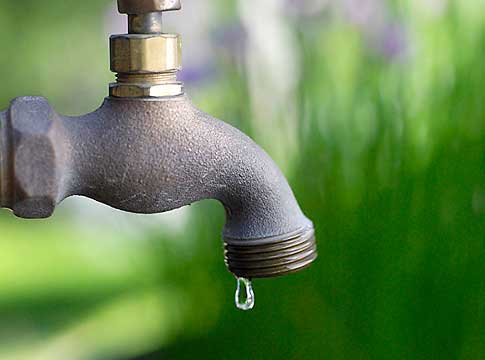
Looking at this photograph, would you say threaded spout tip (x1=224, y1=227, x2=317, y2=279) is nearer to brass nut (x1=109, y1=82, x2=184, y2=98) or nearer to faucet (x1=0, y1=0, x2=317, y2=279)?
faucet (x1=0, y1=0, x2=317, y2=279)

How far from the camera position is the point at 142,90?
54 cm

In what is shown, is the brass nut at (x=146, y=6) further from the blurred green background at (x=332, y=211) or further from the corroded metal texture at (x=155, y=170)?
the blurred green background at (x=332, y=211)

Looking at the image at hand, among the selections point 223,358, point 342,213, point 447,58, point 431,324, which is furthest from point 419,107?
point 223,358

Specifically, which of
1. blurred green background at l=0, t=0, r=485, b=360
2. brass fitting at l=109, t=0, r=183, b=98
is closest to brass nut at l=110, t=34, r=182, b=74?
brass fitting at l=109, t=0, r=183, b=98

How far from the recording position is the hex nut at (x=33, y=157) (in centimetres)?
49

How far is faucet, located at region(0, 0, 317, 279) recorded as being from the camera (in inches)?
19.6

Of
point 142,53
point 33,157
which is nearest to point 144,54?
point 142,53

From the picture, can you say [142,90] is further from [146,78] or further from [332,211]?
[332,211]

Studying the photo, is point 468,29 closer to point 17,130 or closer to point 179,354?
point 179,354

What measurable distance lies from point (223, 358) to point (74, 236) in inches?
12.8

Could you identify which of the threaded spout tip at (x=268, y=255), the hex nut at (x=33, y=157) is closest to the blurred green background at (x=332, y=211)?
the threaded spout tip at (x=268, y=255)

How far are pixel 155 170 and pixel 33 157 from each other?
0.28 ft

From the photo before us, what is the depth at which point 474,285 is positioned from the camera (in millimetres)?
1088

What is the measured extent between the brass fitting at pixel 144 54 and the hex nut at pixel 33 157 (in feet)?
0.21
